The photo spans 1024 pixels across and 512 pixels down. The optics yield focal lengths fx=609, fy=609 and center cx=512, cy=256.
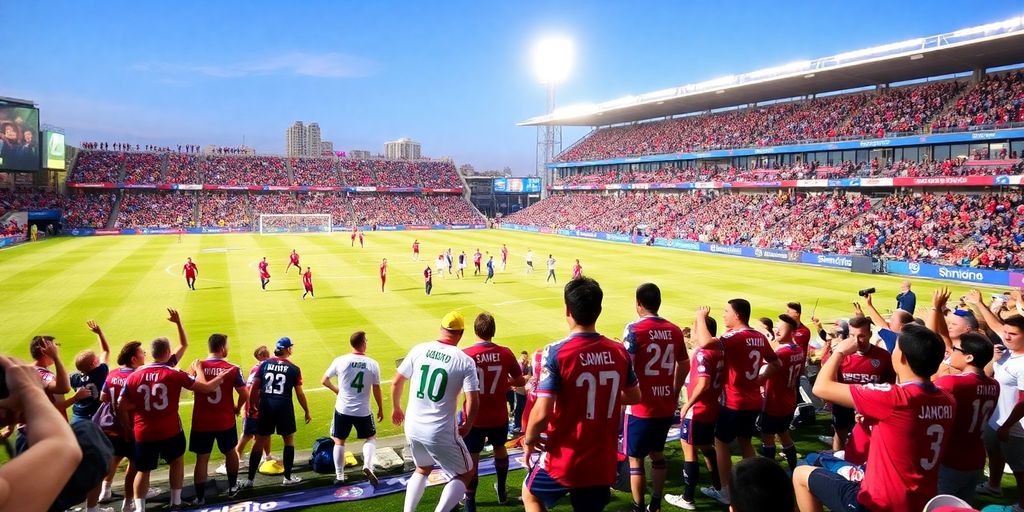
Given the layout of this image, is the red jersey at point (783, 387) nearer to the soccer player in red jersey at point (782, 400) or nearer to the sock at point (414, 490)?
the soccer player in red jersey at point (782, 400)

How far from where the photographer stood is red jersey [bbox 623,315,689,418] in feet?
20.2

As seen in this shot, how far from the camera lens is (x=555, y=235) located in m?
70.1

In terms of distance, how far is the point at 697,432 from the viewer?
698cm

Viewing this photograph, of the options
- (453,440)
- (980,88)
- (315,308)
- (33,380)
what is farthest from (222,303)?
(980,88)

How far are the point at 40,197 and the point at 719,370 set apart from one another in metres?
77.9

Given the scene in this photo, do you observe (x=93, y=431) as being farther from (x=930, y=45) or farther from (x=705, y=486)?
(x=930, y=45)

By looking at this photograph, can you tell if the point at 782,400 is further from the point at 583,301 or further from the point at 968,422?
the point at 583,301

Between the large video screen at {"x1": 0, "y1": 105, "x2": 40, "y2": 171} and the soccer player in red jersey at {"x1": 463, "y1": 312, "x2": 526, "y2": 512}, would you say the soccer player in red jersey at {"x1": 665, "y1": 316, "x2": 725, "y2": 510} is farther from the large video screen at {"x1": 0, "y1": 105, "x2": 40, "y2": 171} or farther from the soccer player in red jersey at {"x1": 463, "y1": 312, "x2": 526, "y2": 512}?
the large video screen at {"x1": 0, "y1": 105, "x2": 40, "y2": 171}

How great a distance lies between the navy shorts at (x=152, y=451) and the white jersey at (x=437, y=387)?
10.6ft

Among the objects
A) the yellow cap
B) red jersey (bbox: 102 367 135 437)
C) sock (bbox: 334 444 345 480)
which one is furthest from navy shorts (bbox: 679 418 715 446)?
red jersey (bbox: 102 367 135 437)

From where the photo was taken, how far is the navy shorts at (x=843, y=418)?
7.75m

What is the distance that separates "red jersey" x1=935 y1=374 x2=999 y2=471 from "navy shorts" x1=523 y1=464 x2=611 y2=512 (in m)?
2.86

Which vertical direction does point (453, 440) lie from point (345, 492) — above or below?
above

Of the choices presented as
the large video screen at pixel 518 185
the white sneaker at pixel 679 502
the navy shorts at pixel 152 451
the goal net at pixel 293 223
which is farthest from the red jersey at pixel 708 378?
the large video screen at pixel 518 185
